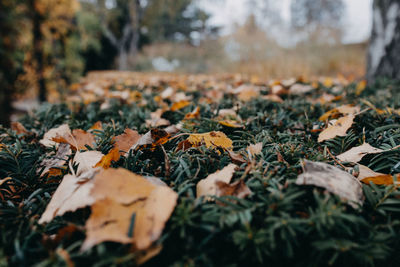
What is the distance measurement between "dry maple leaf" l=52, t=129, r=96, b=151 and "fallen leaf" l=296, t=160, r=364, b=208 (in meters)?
0.68

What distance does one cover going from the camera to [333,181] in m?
0.53

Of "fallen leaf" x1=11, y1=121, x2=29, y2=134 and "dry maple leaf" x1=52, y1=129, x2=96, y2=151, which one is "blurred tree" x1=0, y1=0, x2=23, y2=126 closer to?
"fallen leaf" x1=11, y1=121, x2=29, y2=134

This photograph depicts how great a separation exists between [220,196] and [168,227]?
0.45 feet

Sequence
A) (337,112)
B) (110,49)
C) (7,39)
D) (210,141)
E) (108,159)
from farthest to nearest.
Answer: (110,49) → (7,39) → (337,112) → (210,141) → (108,159)

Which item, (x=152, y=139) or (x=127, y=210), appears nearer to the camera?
(x=127, y=210)

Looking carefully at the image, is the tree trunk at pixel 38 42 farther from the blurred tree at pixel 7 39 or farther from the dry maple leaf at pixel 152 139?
the dry maple leaf at pixel 152 139

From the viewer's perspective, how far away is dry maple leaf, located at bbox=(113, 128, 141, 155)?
31.7 inches

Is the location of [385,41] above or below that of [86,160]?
above

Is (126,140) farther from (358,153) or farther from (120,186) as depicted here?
(358,153)

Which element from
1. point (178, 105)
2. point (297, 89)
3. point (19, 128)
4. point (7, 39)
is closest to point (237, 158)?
point (178, 105)

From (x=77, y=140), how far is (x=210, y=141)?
1.63 feet

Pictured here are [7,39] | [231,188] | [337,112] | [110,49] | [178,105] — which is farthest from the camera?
[110,49]

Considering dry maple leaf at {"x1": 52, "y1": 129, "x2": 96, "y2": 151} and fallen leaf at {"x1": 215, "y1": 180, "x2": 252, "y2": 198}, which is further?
dry maple leaf at {"x1": 52, "y1": 129, "x2": 96, "y2": 151}

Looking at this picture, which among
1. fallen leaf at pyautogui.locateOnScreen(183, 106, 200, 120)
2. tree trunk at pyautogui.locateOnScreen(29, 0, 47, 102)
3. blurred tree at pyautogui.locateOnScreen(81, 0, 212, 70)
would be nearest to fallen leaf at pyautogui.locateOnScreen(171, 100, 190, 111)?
fallen leaf at pyautogui.locateOnScreen(183, 106, 200, 120)
